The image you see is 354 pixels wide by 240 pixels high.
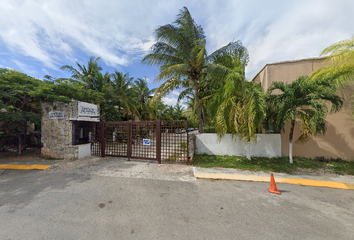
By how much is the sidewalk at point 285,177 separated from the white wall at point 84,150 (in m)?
6.65

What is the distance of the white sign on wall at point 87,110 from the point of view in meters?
7.56

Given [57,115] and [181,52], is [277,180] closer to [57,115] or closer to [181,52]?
[181,52]

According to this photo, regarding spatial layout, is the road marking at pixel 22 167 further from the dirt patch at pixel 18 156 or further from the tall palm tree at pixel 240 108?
the tall palm tree at pixel 240 108

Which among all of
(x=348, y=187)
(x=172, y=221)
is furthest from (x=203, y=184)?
(x=348, y=187)

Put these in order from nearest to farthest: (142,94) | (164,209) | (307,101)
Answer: (164,209)
(307,101)
(142,94)

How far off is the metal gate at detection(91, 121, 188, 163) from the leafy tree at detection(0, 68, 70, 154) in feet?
11.2

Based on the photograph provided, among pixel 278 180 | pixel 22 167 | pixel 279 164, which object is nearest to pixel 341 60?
pixel 279 164

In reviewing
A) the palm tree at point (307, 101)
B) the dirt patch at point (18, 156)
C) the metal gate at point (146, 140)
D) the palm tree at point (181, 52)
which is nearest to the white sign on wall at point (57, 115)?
the metal gate at point (146, 140)

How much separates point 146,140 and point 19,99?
305 inches

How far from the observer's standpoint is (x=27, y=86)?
7.56 meters

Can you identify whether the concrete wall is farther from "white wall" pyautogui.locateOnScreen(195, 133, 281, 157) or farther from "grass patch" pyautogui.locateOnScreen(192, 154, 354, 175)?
"white wall" pyautogui.locateOnScreen(195, 133, 281, 157)

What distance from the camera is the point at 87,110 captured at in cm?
795

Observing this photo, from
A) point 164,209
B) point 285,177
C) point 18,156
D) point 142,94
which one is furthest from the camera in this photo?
point 142,94

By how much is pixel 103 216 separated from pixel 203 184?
10.4 ft
